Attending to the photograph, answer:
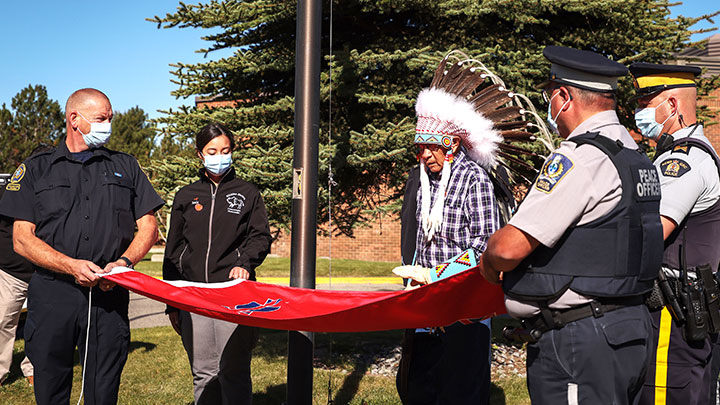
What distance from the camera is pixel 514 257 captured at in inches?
103

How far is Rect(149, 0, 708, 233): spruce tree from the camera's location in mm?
6965

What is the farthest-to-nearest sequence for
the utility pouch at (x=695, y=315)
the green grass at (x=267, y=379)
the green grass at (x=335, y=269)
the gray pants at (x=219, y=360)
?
the green grass at (x=335, y=269)
the green grass at (x=267, y=379)
the gray pants at (x=219, y=360)
the utility pouch at (x=695, y=315)

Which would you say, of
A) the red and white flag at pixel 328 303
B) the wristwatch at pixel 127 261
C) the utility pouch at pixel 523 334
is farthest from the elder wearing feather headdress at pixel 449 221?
the wristwatch at pixel 127 261

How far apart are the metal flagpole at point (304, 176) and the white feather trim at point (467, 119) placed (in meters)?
0.91

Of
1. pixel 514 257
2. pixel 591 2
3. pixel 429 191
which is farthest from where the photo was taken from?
pixel 591 2

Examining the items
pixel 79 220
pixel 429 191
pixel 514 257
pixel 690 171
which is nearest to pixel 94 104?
pixel 79 220

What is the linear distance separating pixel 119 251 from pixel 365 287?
40.7 feet

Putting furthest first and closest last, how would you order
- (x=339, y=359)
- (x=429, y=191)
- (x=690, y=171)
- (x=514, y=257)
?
(x=339, y=359) → (x=429, y=191) → (x=690, y=171) → (x=514, y=257)

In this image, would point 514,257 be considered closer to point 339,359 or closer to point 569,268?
point 569,268

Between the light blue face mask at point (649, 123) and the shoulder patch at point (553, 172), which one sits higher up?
the light blue face mask at point (649, 123)

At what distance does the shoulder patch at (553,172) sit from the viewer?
2594 millimetres

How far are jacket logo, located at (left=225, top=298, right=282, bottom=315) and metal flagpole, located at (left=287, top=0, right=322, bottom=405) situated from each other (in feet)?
1.64

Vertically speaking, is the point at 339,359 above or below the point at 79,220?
below

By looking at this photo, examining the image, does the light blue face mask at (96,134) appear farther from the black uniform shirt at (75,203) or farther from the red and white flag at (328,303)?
the red and white flag at (328,303)
